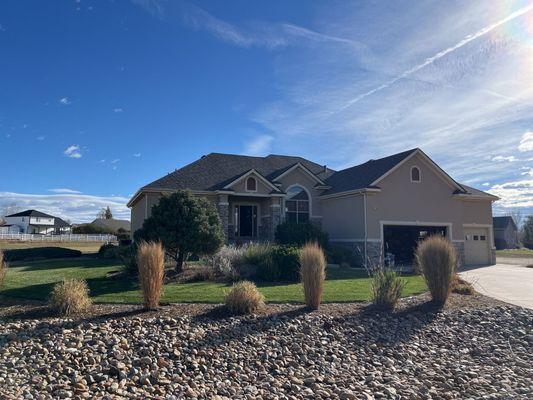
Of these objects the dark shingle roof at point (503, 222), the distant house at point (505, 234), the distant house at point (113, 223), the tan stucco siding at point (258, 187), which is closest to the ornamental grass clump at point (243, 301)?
the tan stucco siding at point (258, 187)

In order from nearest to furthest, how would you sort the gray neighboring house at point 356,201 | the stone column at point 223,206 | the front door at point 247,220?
the gray neighboring house at point 356,201, the stone column at point 223,206, the front door at point 247,220

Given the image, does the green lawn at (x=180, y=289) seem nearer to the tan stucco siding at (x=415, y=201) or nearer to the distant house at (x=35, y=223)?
the tan stucco siding at (x=415, y=201)

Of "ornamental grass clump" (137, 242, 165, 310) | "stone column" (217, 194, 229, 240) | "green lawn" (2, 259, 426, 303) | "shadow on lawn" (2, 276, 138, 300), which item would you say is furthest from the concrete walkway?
"stone column" (217, 194, 229, 240)

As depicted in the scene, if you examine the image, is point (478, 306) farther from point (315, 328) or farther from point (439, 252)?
point (315, 328)

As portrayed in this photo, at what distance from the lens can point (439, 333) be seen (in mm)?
9789

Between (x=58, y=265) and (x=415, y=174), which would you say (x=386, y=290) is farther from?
(x=58, y=265)

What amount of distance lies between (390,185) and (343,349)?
15.7 metres

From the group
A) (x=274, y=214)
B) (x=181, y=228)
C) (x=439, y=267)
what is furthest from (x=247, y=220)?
(x=439, y=267)

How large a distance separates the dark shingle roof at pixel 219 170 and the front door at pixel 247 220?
6.68 feet

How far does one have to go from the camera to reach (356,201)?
76.2ft

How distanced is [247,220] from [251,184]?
254cm

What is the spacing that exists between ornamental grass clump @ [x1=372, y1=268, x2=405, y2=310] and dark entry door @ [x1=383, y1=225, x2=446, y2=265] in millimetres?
13701

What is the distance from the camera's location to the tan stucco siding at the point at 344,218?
899 inches

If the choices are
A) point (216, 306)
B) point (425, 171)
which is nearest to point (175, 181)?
point (425, 171)
